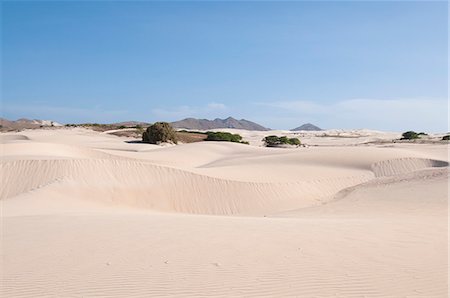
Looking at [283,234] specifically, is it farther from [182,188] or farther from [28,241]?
[182,188]

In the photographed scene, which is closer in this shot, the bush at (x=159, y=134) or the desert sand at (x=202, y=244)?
the desert sand at (x=202, y=244)

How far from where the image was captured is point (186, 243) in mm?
6629

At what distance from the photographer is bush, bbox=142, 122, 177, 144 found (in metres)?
39.9

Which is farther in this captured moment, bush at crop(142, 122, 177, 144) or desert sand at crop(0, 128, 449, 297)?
bush at crop(142, 122, 177, 144)

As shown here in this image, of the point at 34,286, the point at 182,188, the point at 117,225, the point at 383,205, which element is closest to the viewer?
the point at 34,286

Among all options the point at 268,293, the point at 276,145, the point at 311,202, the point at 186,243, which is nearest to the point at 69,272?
the point at 186,243

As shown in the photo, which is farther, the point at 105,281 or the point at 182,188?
the point at 182,188

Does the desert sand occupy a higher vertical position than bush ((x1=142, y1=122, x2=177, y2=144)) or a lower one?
lower

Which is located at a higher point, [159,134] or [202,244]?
[159,134]

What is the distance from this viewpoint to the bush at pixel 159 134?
131 ft

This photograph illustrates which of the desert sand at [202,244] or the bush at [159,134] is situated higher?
the bush at [159,134]

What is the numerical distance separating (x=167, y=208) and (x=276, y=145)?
99.4 feet

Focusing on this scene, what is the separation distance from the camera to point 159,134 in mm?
40031

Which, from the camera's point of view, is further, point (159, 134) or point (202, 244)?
point (159, 134)
